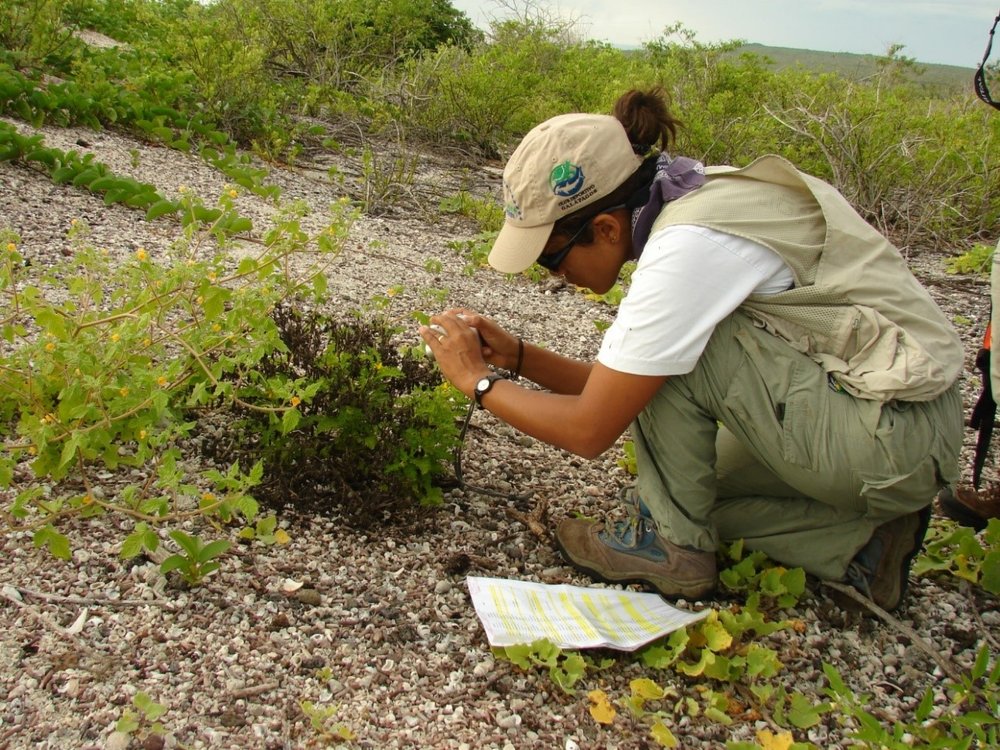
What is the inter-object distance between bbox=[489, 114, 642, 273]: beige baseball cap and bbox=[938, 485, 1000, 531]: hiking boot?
4.54 ft

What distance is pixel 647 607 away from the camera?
6.73 ft

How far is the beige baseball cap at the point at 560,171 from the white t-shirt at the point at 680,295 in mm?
204

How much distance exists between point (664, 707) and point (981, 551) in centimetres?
102

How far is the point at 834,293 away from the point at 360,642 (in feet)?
4.03

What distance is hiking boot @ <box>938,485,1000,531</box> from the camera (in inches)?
97.4

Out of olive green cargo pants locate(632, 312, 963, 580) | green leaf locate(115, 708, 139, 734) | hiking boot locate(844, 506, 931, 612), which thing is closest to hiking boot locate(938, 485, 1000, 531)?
hiking boot locate(844, 506, 931, 612)

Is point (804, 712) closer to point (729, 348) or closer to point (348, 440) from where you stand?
point (729, 348)

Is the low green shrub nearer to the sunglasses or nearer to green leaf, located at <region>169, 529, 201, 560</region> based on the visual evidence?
green leaf, located at <region>169, 529, 201, 560</region>

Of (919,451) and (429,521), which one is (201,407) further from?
(919,451)

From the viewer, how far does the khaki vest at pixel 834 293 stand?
1832mm

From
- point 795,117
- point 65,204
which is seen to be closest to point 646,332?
point 65,204

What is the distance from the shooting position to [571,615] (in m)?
1.96

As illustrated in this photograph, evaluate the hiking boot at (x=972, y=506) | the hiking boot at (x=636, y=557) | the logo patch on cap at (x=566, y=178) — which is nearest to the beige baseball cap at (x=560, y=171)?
the logo patch on cap at (x=566, y=178)

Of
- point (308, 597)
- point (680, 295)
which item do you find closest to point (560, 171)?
point (680, 295)
